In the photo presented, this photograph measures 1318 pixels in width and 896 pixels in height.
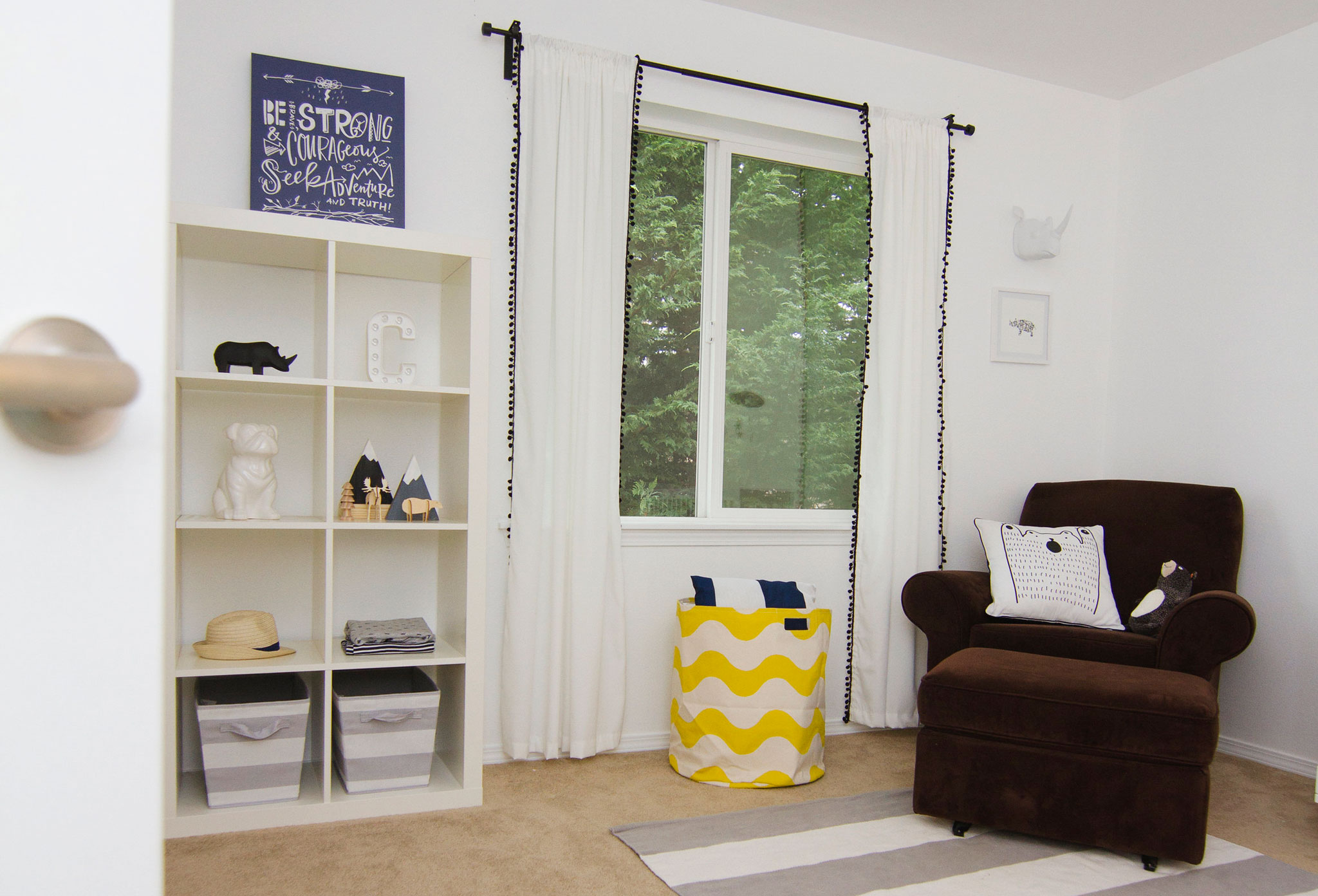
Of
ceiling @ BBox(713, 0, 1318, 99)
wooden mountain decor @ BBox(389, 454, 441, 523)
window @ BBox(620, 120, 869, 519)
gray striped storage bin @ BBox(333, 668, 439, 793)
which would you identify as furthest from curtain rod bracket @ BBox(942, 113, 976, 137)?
gray striped storage bin @ BBox(333, 668, 439, 793)

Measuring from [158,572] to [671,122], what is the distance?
322 centimetres

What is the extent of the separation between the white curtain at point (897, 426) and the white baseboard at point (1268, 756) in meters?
1.15

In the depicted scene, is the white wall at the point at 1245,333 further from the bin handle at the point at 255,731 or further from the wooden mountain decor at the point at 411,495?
the bin handle at the point at 255,731

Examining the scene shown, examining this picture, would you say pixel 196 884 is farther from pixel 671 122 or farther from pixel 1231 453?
pixel 1231 453

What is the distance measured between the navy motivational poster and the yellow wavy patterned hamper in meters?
1.62

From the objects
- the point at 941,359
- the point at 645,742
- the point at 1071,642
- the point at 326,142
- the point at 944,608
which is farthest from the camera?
the point at 941,359

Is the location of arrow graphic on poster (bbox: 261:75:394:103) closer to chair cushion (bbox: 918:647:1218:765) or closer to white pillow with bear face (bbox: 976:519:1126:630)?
chair cushion (bbox: 918:647:1218:765)

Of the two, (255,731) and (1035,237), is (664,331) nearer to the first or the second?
(1035,237)

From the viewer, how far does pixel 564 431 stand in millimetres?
2871

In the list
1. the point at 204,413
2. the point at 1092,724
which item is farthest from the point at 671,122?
the point at 1092,724

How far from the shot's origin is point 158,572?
236mm

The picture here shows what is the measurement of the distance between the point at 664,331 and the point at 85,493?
10.1 ft

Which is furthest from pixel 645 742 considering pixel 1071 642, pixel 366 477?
pixel 1071 642

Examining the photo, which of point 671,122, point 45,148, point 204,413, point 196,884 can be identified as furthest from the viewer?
point 671,122
